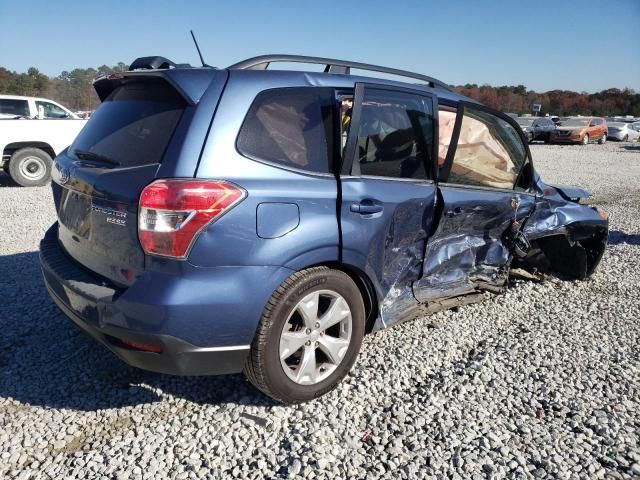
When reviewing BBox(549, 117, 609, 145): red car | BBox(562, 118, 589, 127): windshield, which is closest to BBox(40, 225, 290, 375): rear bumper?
BBox(549, 117, 609, 145): red car

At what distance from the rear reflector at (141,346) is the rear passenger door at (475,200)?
6.17 ft

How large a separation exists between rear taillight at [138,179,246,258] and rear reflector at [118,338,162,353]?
44 centimetres

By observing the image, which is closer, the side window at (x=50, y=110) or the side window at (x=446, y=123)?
the side window at (x=446, y=123)

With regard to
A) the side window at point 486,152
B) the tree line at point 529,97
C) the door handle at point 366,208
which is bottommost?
the door handle at point 366,208

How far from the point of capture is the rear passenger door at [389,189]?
278cm

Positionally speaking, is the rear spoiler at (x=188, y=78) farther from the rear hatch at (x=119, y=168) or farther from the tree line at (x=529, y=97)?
the tree line at (x=529, y=97)

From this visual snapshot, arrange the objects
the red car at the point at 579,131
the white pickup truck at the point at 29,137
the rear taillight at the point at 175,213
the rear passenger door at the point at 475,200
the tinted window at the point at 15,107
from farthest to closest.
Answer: the red car at the point at 579,131, the tinted window at the point at 15,107, the white pickup truck at the point at 29,137, the rear passenger door at the point at 475,200, the rear taillight at the point at 175,213

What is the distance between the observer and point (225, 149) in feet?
7.70

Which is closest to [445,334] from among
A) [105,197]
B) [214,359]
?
[214,359]

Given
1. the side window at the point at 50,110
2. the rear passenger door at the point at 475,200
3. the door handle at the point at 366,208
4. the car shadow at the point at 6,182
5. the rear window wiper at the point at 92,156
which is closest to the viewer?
the rear window wiper at the point at 92,156

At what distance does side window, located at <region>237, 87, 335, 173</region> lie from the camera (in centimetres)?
246

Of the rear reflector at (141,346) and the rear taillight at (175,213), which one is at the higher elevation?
the rear taillight at (175,213)

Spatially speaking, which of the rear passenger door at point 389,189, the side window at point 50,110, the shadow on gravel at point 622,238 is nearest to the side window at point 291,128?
the rear passenger door at point 389,189

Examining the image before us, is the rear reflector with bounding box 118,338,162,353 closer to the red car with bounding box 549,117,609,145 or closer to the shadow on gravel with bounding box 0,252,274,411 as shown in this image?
the shadow on gravel with bounding box 0,252,274,411
